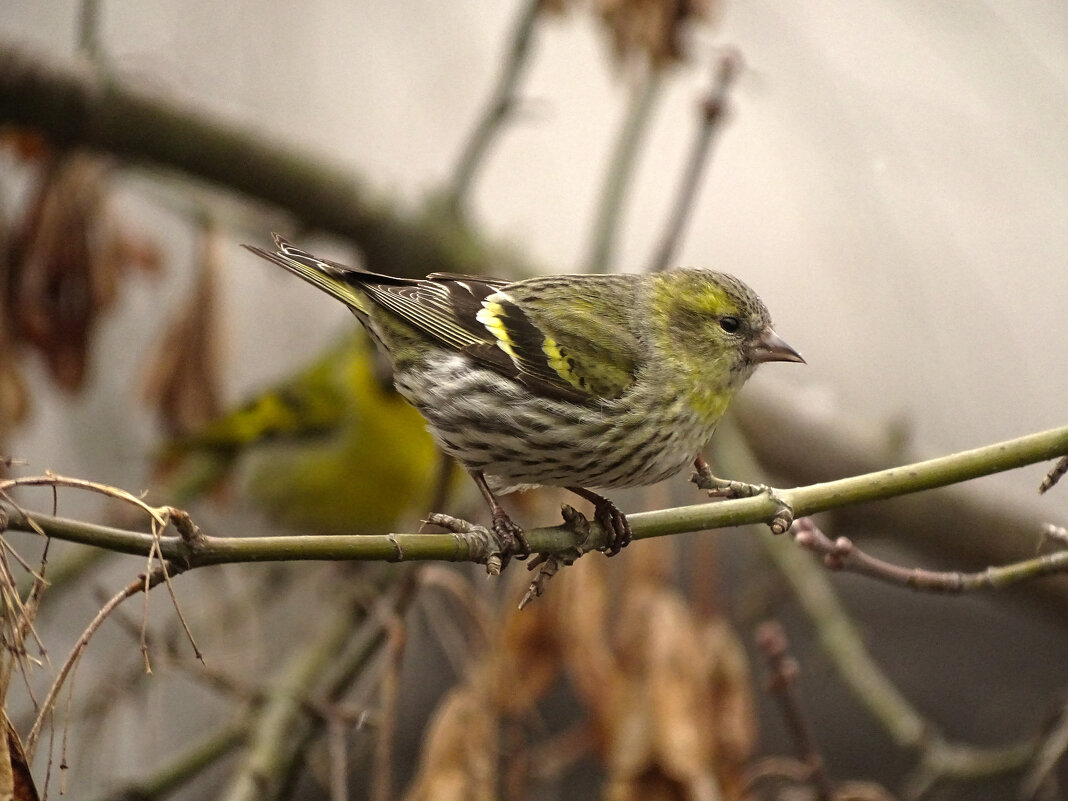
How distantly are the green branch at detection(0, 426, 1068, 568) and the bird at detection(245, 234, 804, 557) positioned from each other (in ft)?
1.79

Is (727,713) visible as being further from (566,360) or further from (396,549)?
(396,549)

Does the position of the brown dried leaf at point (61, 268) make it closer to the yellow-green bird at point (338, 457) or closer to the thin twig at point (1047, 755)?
the yellow-green bird at point (338, 457)

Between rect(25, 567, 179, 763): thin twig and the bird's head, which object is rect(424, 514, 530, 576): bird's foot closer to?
rect(25, 567, 179, 763): thin twig

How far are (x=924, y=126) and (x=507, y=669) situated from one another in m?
2.70

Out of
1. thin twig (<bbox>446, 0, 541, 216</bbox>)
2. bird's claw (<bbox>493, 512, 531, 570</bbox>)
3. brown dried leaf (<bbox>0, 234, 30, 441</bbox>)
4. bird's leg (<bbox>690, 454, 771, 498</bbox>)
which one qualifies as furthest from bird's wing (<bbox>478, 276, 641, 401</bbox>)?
brown dried leaf (<bbox>0, 234, 30, 441</bbox>)

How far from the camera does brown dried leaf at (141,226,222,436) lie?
3.94 meters

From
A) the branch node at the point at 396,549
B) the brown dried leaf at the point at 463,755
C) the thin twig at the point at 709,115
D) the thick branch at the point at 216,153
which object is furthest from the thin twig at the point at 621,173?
the branch node at the point at 396,549

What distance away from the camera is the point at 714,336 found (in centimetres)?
249

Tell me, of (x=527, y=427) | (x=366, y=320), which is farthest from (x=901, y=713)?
(x=366, y=320)

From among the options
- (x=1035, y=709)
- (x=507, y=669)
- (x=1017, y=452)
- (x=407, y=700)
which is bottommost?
(x=407, y=700)

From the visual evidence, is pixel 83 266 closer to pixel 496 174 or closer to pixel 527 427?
pixel 527 427

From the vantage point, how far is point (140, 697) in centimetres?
384

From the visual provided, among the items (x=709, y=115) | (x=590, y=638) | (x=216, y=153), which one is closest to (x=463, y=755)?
(x=590, y=638)

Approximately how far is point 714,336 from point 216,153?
99.6 inches
